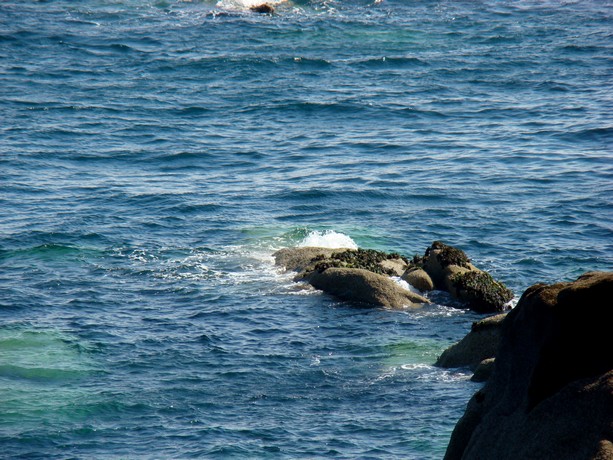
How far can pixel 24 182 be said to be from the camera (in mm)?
40062

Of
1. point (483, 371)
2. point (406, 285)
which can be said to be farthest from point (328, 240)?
point (483, 371)

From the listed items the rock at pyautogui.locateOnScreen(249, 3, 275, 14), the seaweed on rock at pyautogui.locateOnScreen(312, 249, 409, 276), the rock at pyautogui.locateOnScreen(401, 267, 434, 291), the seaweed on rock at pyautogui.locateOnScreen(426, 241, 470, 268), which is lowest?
the rock at pyautogui.locateOnScreen(401, 267, 434, 291)

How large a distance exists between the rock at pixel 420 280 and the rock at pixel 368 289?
0.75 metres

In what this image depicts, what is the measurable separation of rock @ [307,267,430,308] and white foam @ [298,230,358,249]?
15.1 feet

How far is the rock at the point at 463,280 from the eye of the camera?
2678 cm

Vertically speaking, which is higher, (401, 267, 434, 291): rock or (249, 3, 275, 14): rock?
(249, 3, 275, 14): rock

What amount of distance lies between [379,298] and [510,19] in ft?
154

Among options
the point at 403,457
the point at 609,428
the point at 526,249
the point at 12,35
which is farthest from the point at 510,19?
the point at 609,428

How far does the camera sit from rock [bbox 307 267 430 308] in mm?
27156

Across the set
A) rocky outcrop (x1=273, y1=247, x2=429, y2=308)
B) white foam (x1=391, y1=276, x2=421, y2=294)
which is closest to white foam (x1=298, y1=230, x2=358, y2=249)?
rocky outcrop (x1=273, y1=247, x2=429, y2=308)

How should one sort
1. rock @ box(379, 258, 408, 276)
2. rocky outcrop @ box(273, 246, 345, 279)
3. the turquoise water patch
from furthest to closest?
rocky outcrop @ box(273, 246, 345, 279) → rock @ box(379, 258, 408, 276) → the turquoise water patch

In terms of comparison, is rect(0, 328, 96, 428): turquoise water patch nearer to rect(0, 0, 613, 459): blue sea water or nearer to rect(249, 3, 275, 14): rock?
rect(0, 0, 613, 459): blue sea water

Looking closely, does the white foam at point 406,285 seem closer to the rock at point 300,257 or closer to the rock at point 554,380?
the rock at point 300,257

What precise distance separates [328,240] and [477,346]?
11744mm
